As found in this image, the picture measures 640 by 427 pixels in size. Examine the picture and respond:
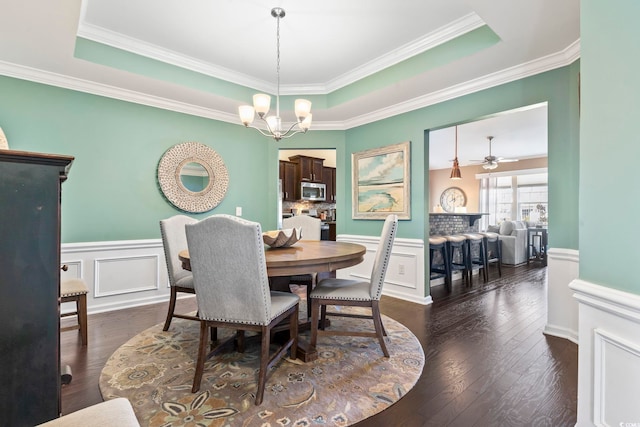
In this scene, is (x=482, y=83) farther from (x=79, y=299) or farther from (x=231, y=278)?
(x=79, y=299)

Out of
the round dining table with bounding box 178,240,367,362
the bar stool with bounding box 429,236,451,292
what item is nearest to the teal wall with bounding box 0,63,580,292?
the bar stool with bounding box 429,236,451,292

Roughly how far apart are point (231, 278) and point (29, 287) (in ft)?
2.83

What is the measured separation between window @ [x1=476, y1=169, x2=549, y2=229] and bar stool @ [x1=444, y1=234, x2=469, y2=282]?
470 cm

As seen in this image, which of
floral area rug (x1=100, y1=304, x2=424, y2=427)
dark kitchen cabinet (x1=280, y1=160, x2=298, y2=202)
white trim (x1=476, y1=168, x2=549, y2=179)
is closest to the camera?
floral area rug (x1=100, y1=304, x2=424, y2=427)

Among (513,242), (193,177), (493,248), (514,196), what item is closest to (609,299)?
(193,177)

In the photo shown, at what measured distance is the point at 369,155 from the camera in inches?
164

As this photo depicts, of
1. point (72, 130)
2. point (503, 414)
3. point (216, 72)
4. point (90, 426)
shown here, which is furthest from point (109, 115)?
point (503, 414)

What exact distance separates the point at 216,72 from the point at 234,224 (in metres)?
2.56

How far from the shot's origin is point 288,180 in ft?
24.5

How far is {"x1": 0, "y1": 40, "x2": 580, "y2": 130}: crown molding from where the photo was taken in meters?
2.62

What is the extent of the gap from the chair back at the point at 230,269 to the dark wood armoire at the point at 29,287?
0.73 meters

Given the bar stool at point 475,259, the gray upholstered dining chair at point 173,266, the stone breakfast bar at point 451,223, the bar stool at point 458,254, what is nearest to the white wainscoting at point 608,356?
the gray upholstered dining chair at point 173,266

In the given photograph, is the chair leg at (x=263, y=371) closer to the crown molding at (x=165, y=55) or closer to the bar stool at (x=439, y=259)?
the crown molding at (x=165, y=55)

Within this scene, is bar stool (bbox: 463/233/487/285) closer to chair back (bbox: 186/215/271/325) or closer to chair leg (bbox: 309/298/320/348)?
chair leg (bbox: 309/298/320/348)
